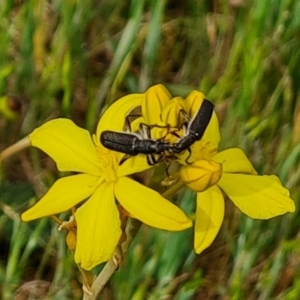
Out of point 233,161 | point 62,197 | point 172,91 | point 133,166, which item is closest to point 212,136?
point 233,161

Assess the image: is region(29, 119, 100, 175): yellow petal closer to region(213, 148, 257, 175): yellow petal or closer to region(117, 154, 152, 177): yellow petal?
region(117, 154, 152, 177): yellow petal

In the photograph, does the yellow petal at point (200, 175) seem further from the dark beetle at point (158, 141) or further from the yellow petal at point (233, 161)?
the yellow petal at point (233, 161)

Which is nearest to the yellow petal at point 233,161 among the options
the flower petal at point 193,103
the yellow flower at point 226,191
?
the yellow flower at point 226,191

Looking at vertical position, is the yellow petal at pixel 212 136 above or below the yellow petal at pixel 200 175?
below

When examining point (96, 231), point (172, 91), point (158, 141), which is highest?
point (158, 141)

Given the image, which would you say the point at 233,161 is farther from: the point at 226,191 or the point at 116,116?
the point at 116,116

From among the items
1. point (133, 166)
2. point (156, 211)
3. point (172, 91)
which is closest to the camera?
point (156, 211)
